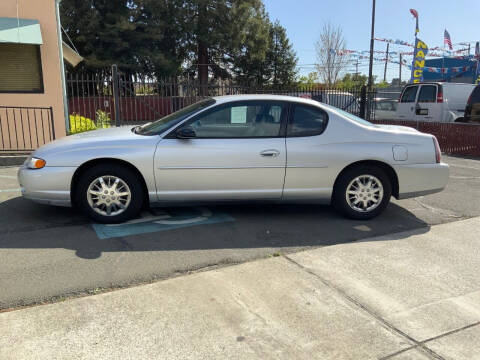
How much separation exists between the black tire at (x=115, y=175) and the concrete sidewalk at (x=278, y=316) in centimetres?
149

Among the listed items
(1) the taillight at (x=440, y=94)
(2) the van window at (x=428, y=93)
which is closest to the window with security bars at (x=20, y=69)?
(2) the van window at (x=428, y=93)

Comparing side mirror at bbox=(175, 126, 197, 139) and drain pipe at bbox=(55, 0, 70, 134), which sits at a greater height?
drain pipe at bbox=(55, 0, 70, 134)


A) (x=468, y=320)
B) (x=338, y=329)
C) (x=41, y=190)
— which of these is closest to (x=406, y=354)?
(x=338, y=329)

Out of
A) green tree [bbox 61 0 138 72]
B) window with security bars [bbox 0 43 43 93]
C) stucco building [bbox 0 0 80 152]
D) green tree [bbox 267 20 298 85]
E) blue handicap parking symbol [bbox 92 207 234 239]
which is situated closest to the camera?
blue handicap parking symbol [bbox 92 207 234 239]

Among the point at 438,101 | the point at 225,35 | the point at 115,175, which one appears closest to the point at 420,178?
the point at 115,175

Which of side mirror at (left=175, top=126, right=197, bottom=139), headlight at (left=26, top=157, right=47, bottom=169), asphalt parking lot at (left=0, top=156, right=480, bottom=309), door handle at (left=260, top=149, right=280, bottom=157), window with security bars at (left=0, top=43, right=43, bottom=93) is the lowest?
asphalt parking lot at (left=0, top=156, right=480, bottom=309)

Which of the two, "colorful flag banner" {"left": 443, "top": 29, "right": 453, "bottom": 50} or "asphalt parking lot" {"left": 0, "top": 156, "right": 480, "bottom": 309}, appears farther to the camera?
"colorful flag banner" {"left": 443, "top": 29, "right": 453, "bottom": 50}

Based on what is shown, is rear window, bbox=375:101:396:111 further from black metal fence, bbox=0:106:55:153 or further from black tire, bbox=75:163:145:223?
black tire, bbox=75:163:145:223

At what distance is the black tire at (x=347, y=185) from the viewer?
15.7 ft

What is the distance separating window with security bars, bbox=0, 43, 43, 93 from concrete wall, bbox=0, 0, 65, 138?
128mm

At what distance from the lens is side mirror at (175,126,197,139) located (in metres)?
4.43

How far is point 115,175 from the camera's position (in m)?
4.43

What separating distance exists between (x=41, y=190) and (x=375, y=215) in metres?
3.93

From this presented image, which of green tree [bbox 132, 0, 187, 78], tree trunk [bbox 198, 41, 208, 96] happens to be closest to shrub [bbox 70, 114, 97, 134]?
green tree [bbox 132, 0, 187, 78]
